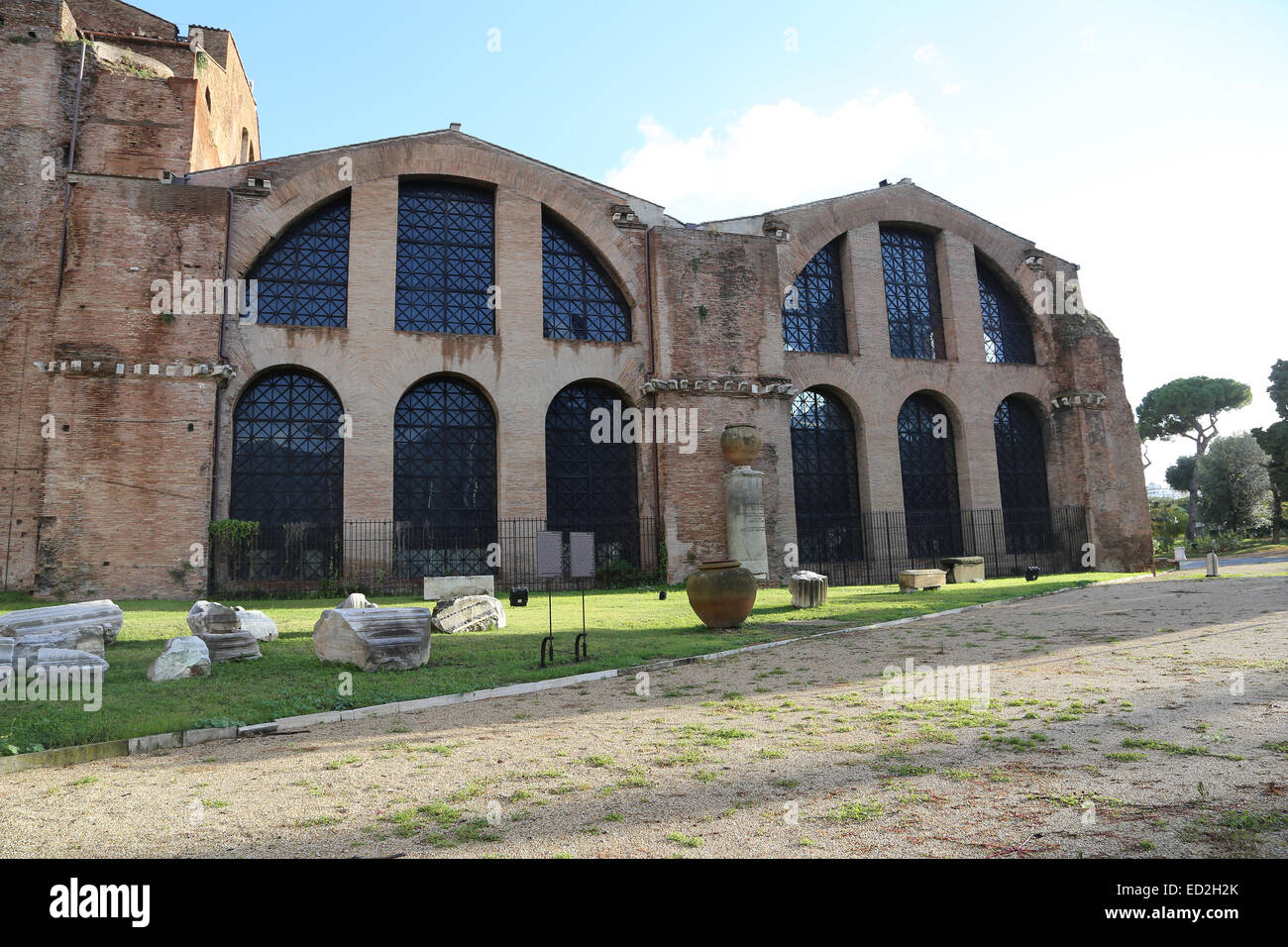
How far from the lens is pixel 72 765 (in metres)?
4.62

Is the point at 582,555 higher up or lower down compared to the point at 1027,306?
lower down

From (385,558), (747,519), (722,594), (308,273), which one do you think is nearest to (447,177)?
(308,273)

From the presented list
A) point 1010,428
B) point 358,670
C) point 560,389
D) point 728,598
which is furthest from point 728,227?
point 358,670

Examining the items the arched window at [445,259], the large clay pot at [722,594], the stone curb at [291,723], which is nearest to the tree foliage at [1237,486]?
the arched window at [445,259]

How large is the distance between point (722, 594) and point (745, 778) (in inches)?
265

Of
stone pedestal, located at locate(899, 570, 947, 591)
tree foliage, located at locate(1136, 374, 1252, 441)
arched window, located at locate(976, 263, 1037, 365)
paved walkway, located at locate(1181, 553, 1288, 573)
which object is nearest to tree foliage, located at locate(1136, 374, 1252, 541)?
tree foliage, located at locate(1136, 374, 1252, 441)

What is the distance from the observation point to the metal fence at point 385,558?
1636 centimetres

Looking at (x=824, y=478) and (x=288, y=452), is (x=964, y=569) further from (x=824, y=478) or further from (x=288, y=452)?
(x=288, y=452)

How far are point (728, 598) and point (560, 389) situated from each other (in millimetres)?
10553

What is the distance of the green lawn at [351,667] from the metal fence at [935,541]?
18.5 feet

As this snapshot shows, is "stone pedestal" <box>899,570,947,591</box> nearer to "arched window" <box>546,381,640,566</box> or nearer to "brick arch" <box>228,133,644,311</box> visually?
"arched window" <box>546,381,640,566</box>

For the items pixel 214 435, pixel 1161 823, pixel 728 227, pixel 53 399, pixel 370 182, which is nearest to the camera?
pixel 1161 823

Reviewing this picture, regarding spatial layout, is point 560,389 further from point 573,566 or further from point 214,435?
point 573,566

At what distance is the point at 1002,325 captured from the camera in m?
25.5
